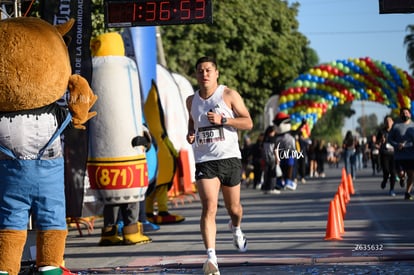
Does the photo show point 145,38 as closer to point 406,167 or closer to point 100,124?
point 100,124

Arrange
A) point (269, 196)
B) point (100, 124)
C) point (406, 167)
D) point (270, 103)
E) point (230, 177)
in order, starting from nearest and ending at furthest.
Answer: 1. point (230, 177)
2. point (100, 124)
3. point (406, 167)
4. point (269, 196)
5. point (270, 103)

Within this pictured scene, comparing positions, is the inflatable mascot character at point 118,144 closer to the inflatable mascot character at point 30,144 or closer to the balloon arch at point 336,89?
the inflatable mascot character at point 30,144

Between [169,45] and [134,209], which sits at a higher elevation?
[169,45]

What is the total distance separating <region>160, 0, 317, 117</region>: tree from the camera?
3869 centimetres

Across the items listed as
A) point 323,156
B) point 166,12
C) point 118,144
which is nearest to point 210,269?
point 166,12

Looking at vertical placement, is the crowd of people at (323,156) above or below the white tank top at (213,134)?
below

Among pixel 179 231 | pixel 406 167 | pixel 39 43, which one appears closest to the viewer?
pixel 39 43

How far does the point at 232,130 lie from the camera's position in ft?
30.5

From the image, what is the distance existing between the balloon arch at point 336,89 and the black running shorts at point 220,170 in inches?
927

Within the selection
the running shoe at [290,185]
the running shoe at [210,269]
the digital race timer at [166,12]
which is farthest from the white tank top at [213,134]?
the running shoe at [290,185]

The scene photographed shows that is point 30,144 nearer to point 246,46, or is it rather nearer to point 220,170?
point 220,170

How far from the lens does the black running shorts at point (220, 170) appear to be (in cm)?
913

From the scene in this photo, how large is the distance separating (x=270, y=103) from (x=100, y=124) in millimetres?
25978

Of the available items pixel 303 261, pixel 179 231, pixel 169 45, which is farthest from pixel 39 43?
pixel 169 45
